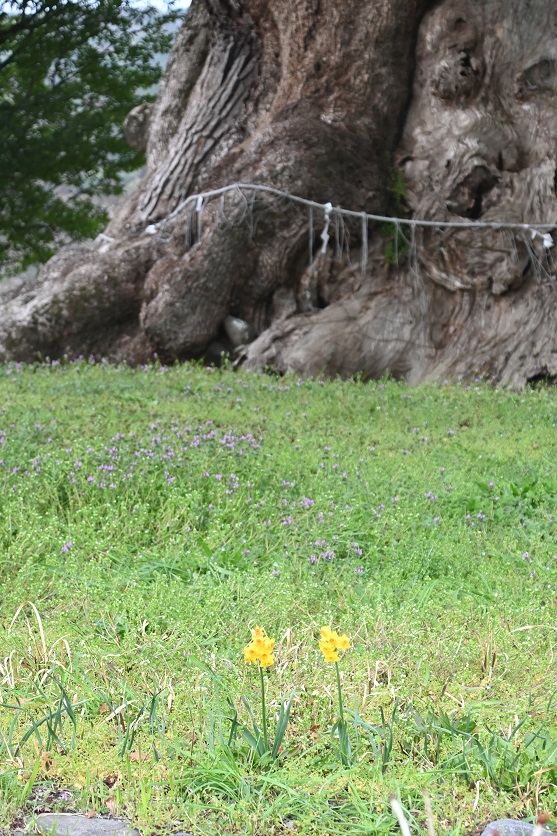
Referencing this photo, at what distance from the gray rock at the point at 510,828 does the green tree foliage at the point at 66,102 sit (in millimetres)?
16797

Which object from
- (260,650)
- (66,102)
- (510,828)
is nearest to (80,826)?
(260,650)

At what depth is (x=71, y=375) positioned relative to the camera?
9.83m

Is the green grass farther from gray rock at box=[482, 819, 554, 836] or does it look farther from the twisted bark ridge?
the twisted bark ridge

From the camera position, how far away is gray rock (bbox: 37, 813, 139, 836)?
2.78 m

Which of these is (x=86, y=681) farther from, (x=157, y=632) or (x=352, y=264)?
(x=352, y=264)

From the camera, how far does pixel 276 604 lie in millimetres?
4480

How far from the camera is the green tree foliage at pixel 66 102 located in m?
17.8

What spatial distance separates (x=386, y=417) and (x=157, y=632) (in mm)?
4464

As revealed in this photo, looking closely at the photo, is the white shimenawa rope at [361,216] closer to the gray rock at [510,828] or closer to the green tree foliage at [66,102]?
the green tree foliage at [66,102]

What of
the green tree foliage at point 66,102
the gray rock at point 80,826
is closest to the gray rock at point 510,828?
the gray rock at point 80,826

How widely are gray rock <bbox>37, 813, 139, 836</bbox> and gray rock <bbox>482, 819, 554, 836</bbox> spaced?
42.2 inches

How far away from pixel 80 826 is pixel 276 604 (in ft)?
5.94

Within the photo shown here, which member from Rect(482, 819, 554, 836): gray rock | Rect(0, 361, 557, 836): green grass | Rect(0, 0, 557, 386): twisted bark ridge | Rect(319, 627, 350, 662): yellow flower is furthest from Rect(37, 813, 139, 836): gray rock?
Rect(0, 0, 557, 386): twisted bark ridge

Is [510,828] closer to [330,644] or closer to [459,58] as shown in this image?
[330,644]
